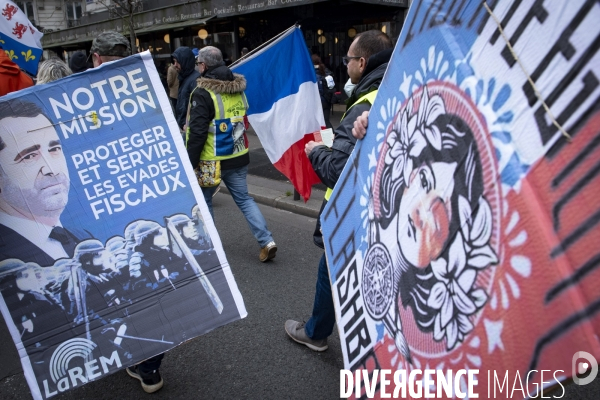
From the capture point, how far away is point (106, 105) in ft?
6.28

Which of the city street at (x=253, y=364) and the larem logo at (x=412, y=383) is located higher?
the larem logo at (x=412, y=383)

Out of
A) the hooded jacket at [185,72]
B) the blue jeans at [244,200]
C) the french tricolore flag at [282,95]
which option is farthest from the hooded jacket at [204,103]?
the hooded jacket at [185,72]

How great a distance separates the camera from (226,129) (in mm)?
3904

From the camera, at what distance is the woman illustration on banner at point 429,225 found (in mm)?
889

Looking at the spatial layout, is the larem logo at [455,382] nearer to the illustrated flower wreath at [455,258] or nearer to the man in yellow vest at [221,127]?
the illustrated flower wreath at [455,258]

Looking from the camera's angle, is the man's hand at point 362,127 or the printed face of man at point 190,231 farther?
the printed face of man at point 190,231

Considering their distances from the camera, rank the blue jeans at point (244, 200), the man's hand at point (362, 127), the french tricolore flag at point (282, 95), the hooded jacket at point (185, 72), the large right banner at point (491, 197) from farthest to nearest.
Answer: the hooded jacket at point (185, 72) → the french tricolore flag at point (282, 95) → the blue jeans at point (244, 200) → the man's hand at point (362, 127) → the large right banner at point (491, 197)

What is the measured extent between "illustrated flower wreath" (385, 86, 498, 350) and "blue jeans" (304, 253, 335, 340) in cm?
144

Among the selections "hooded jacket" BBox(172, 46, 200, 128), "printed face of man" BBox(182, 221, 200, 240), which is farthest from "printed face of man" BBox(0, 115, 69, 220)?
"hooded jacket" BBox(172, 46, 200, 128)

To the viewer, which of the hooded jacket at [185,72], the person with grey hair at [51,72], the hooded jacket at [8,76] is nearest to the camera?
the person with grey hair at [51,72]

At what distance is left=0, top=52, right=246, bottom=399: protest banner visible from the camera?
180 centimetres

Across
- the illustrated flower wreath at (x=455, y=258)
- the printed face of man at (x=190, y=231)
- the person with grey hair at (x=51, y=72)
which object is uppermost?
the illustrated flower wreath at (x=455, y=258)

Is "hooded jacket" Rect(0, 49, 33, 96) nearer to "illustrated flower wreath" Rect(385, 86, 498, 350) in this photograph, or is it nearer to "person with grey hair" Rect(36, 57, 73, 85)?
"person with grey hair" Rect(36, 57, 73, 85)

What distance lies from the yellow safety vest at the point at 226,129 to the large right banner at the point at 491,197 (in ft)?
8.91
